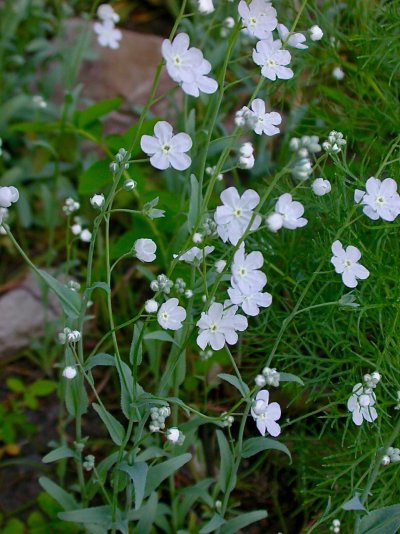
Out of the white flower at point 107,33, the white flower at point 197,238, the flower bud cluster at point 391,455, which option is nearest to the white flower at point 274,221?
the white flower at point 197,238

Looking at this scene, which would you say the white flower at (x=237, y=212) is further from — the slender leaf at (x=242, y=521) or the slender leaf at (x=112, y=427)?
the slender leaf at (x=242, y=521)

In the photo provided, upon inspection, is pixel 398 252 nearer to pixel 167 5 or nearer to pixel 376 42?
pixel 376 42

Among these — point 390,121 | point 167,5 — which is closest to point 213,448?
point 390,121

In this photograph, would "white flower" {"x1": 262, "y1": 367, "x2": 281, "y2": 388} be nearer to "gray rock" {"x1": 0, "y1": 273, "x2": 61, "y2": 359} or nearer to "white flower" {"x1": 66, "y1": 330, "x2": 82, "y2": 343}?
"white flower" {"x1": 66, "y1": 330, "x2": 82, "y2": 343}

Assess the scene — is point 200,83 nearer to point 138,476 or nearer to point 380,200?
point 380,200

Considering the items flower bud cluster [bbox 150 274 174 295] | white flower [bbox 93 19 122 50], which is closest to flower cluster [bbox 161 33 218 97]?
flower bud cluster [bbox 150 274 174 295]

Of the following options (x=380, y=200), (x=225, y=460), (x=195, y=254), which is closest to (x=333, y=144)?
(x=380, y=200)
